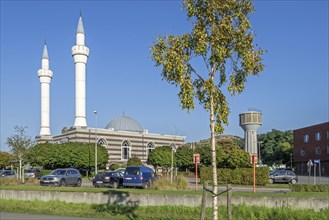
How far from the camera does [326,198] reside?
2036 centimetres

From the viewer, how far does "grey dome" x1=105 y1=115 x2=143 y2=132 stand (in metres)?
97.1

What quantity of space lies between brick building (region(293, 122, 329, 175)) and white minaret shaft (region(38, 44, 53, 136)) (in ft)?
166

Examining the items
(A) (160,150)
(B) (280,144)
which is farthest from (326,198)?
(B) (280,144)

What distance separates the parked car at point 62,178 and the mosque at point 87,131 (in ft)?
117

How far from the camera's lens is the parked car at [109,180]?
120ft

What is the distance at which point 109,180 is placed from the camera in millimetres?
37188

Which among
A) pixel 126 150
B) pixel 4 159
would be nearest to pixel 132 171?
pixel 126 150

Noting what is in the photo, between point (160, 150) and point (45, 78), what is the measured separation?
29.8 m

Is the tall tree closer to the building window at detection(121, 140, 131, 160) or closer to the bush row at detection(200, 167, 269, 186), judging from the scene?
the bush row at detection(200, 167, 269, 186)

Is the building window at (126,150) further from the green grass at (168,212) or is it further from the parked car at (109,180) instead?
the green grass at (168,212)

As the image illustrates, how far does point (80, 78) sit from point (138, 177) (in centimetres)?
5052

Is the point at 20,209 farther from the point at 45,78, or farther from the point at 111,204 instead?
the point at 45,78

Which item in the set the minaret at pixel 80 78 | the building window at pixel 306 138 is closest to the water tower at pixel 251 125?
the building window at pixel 306 138

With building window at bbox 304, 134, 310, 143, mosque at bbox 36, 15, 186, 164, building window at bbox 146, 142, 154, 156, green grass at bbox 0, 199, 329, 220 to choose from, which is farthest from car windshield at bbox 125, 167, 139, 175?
building window at bbox 304, 134, 310, 143
